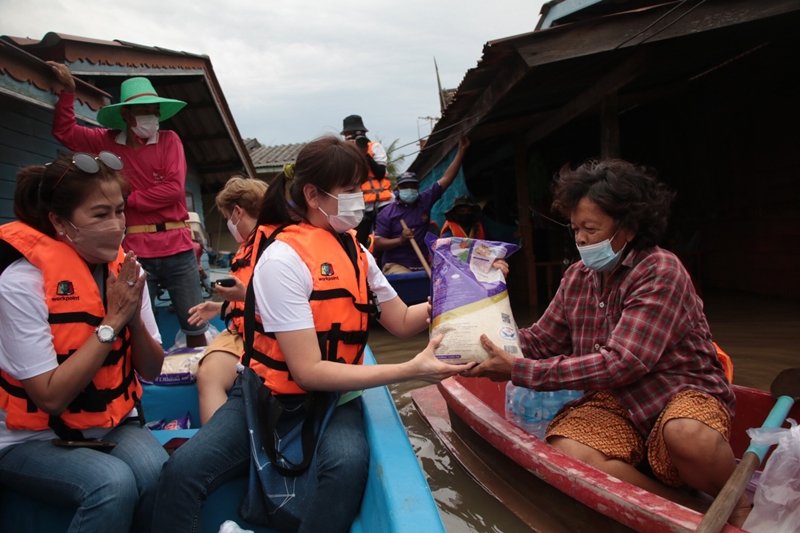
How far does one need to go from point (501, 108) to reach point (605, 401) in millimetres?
4566

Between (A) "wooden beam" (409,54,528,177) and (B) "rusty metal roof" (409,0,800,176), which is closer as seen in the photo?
(B) "rusty metal roof" (409,0,800,176)

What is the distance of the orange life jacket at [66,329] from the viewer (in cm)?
172

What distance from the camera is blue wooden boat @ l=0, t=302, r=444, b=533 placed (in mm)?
1406

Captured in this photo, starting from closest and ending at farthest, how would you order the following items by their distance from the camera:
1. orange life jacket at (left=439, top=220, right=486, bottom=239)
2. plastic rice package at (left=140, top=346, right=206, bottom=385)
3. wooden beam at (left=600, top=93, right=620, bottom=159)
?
plastic rice package at (left=140, top=346, right=206, bottom=385) → wooden beam at (left=600, top=93, right=620, bottom=159) → orange life jacket at (left=439, top=220, right=486, bottom=239)

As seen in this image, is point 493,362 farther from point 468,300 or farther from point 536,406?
point 536,406

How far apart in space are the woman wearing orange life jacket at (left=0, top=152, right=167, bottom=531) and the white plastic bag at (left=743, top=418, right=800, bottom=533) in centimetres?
190

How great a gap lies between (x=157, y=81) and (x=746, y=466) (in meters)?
7.62

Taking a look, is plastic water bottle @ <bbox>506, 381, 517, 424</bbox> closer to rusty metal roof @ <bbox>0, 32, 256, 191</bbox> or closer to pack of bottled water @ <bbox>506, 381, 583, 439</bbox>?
pack of bottled water @ <bbox>506, 381, 583, 439</bbox>

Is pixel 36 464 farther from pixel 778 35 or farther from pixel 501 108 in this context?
pixel 778 35

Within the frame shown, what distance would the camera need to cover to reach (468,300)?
2.04m

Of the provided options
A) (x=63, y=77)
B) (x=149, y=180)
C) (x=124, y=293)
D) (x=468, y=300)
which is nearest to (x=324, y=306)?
(x=468, y=300)

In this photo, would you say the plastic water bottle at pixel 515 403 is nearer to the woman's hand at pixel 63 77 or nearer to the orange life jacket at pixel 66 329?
the orange life jacket at pixel 66 329

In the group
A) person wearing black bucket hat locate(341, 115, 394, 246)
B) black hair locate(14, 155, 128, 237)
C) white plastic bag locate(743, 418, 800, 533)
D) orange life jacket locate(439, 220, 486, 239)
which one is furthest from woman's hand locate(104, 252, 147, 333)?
orange life jacket locate(439, 220, 486, 239)

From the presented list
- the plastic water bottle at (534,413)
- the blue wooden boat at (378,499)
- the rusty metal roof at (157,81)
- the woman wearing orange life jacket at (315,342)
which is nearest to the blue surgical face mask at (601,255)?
the woman wearing orange life jacket at (315,342)
